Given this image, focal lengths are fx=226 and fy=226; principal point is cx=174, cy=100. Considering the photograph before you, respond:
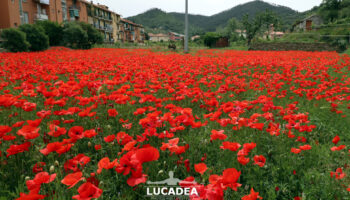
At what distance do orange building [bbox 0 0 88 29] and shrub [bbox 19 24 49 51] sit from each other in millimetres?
11338

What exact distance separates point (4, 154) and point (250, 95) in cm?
411

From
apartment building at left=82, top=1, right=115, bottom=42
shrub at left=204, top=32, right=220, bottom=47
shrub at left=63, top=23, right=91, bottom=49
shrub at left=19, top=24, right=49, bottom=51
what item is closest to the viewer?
shrub at left=19, top=24, right=49, bottom=51

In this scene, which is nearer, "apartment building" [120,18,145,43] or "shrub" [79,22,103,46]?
"shrub" [79,22,103,46]

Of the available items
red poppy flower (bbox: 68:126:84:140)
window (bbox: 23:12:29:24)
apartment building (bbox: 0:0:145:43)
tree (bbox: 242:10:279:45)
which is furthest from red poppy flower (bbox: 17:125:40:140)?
tree (bbox: 242:10:279:45)

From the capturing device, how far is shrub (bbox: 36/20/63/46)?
21766 millimetres

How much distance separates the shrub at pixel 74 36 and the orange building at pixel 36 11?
27.8 feet

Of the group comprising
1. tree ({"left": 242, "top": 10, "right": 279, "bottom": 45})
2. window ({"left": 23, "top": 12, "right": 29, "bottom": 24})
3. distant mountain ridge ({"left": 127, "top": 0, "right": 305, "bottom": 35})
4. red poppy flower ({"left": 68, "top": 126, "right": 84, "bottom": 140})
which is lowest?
red poppy flower ({"left": 68, "top": 126, "right": 84, "bottom": 140})

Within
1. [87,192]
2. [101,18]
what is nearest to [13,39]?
[87,192]

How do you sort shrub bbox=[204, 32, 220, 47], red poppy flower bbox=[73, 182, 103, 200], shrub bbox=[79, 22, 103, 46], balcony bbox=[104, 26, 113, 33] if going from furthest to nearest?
1. balcony bbox=[104, 26, 113, 33]
2. shrub bbox=[204, 32, 220, 47]
3. shrub bbox=[79, 22, 103, 46]
4. red poppy flower bbox=[73, 182, 103, 200]

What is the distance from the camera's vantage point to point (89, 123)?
9.34 ft

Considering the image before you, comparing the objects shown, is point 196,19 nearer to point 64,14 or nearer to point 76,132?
point 64,14

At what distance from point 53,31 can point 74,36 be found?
88.7 inches

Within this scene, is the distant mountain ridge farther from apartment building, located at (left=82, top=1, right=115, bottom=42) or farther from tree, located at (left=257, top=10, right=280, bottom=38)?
tree, located at (left=257, top=10, right=280, bottom=38)

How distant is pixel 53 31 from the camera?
2217 centimetres
